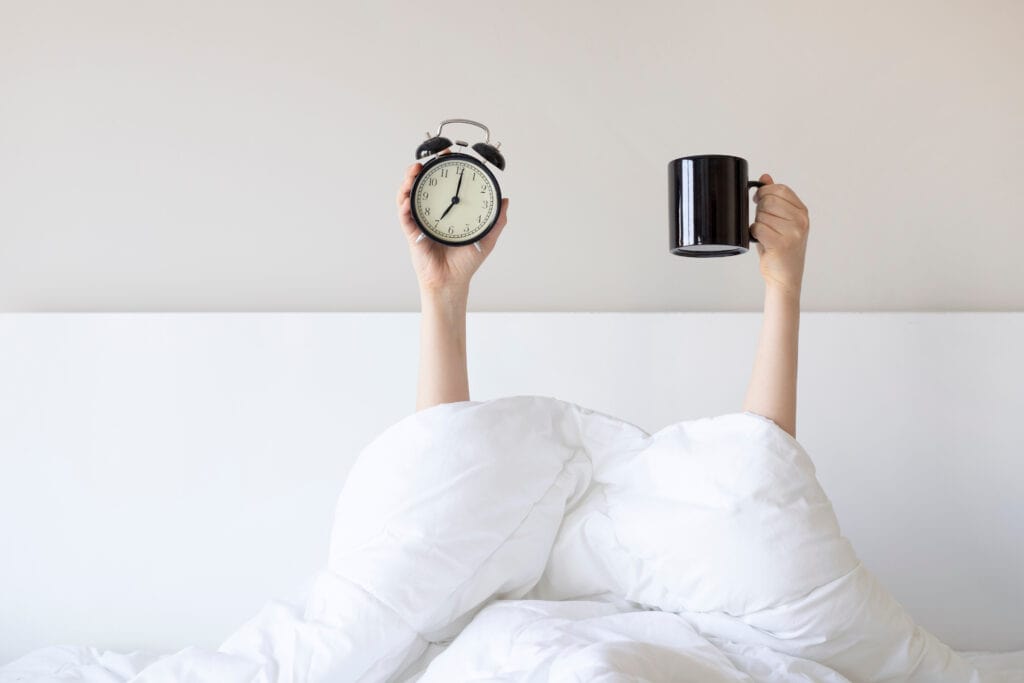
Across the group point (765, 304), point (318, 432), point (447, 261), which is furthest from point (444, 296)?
point (765, 304)

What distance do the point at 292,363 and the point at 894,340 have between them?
100 centimetres

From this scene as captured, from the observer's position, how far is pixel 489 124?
5.05 feet

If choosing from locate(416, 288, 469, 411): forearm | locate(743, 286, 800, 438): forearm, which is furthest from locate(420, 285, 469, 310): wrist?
locate(743, 286, 800, 438): forearm

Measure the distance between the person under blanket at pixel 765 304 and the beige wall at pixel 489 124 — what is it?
25 centimetres

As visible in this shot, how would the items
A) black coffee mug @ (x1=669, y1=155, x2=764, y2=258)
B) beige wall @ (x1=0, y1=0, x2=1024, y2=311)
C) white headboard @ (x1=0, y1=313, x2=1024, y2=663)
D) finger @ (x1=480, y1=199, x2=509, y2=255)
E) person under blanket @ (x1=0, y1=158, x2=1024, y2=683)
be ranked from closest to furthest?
1. person under blanket @ (x1=0, y1=158, x2=1024, y2=683)
2. black coffee mug @ (x1=669, y1=155, x2=764, y2=258)
3. finger @ (x1=480, y1=199, x2=509, y2=255)
4. white headboard @ (x1=0, y1=313, x2=1024, y2=663)
5. beige wall @ (x1=0, y1=0, x2=1024, y2=311)

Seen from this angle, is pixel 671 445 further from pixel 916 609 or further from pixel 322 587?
pixel 916 609

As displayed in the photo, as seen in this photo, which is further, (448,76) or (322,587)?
(448,76)

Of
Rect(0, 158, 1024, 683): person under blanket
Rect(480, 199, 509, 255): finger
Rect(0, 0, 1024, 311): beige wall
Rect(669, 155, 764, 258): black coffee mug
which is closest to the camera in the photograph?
Rect(0, 158, 1024, 683): person under blanket

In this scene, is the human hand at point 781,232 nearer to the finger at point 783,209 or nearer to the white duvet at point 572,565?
the finger at point 783,209

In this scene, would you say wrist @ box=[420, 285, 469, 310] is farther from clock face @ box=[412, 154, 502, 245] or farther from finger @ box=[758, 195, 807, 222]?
finger @ box=[758, 195, 807, 222]

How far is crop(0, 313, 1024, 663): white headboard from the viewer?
4.67 feet

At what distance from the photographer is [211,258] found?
154 cm

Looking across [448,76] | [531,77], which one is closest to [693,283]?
Result: [531,77]

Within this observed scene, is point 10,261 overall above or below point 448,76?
below
